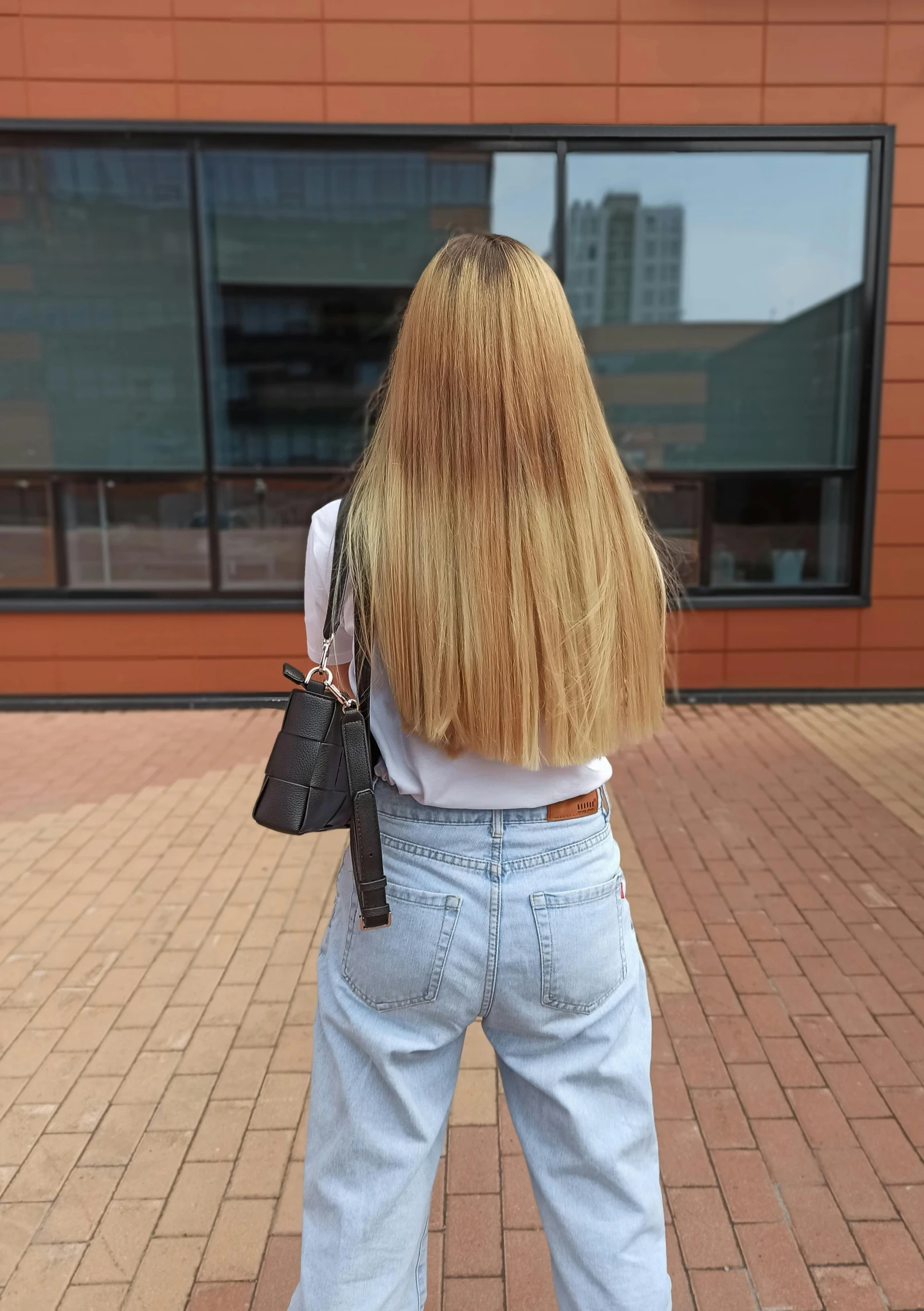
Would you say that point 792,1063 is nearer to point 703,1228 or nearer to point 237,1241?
point 703,1228

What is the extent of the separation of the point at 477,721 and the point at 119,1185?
71.2 inches

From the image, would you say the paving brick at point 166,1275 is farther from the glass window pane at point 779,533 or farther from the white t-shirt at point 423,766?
the glass window pane at point 779,533

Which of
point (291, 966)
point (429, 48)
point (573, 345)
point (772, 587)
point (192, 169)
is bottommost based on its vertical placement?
point (291, 966)

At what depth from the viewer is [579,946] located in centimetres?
140

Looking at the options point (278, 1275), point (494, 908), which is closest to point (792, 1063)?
point (278, 1275)

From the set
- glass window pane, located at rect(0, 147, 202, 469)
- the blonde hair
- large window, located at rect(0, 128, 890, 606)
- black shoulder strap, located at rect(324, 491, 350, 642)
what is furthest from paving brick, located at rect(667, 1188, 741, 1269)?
glass window pane, located at rect(0, 147, 202, 469)

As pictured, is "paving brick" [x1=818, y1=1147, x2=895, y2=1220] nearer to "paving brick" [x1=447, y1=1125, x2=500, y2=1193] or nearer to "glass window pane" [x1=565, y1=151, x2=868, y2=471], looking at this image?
"paving brick" [x1=447, y1=1125, x2=500, y2=1193]

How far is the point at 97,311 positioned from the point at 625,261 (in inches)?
147

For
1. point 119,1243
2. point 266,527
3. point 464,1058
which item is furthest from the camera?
point 266,527

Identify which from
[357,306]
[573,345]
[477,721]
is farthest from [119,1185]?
[357,306]

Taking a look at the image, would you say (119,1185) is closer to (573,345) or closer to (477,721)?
(477,721)

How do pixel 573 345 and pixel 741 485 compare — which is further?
pixel 741 485

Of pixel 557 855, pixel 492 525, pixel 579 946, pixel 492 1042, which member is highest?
pixel 492 525

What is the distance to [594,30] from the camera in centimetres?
635
